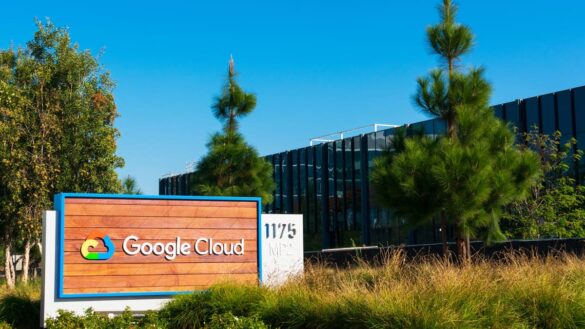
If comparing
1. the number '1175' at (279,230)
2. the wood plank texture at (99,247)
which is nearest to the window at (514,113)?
the number '1175' at (279,230)

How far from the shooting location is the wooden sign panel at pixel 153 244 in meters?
12.9

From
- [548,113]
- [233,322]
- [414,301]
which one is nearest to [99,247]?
[233,322]

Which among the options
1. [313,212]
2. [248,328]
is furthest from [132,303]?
[313,212]

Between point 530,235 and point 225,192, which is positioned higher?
point 225,192

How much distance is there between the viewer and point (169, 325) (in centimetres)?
1207

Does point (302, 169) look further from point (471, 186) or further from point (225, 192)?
point (471, 186)

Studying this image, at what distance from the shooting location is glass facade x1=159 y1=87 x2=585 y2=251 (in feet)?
122

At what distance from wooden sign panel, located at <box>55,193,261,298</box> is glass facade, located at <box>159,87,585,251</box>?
2383 centimetres

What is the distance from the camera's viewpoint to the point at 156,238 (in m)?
13.5

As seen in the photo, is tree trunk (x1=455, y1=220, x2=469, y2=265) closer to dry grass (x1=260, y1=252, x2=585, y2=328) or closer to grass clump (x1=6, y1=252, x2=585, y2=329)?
grass clump (x1=6, y1=252, x2=585, y2=329)

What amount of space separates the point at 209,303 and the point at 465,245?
22.7 feet

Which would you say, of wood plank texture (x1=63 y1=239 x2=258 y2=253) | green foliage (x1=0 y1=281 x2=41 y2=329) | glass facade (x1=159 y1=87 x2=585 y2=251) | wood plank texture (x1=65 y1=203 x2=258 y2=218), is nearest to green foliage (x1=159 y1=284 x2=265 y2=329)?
wood plank texture (x1=63 y1=239 x2=258 y2=253)

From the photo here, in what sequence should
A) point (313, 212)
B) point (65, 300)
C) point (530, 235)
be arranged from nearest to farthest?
point (65, 300), point (530, 235), point (313, 212)

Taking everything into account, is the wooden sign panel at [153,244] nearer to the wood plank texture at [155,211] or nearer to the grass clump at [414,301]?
the wood plank texture at [155,211]
